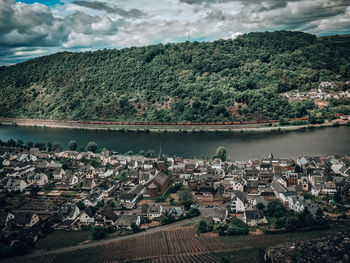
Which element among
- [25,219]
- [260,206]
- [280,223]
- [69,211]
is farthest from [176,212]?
[25,219]

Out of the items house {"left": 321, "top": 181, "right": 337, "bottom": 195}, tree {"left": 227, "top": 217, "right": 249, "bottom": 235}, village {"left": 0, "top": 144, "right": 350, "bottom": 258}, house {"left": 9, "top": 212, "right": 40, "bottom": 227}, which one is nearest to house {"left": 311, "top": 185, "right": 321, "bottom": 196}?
village {"left": 0, "top": 144, "right": 350, "bottom": 258}

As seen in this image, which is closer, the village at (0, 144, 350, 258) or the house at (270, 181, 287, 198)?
the village at (0, 144, 350, 258)

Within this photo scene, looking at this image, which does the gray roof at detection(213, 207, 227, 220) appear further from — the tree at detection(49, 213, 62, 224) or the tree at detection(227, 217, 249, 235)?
the tree at detection(49, 213, 62, 224)

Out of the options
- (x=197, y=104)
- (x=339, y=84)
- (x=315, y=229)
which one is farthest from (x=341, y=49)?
(x=315, y=229)

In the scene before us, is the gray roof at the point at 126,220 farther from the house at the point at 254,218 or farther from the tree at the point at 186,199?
the house at the point at 254,218

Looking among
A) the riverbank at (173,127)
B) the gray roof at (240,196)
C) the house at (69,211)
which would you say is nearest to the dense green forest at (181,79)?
the riverbank at (173,127)

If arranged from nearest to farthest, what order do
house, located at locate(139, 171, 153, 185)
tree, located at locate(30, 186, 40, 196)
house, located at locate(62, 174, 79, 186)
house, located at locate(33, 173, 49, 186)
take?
tree, located at locate(30, 186, 40, 196), house, located at locate(139, 171, 153, 185), house, located at locate(62, 174, 79, 186), house, located at locate(33, 173, 49, 186)
